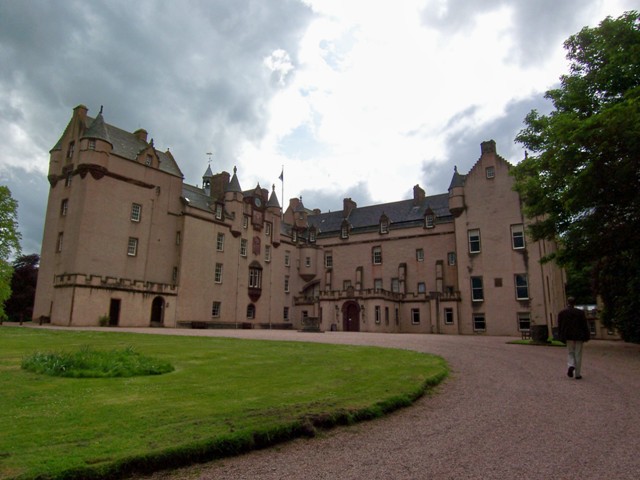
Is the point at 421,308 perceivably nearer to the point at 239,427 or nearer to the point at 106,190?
the point at 106,190

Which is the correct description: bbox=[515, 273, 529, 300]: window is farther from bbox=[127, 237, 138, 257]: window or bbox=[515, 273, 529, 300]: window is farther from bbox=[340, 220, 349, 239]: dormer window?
bbox=[127, 237, 138, 257]: window

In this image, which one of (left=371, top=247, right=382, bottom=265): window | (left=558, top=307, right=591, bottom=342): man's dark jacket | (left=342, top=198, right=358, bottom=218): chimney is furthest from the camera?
(left=342, top=198, right=358, bottom=218): chimney

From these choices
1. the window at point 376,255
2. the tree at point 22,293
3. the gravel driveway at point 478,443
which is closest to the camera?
the gravel driveway at point 478,443

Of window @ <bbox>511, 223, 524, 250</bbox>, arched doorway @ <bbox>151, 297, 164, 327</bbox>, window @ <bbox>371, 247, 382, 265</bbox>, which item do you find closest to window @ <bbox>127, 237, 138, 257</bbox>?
arched doorway @ <bbox>151, 297, 164, 327</bbox>

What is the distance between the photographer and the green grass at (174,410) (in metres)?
5.07

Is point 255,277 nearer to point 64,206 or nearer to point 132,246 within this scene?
point 132,246

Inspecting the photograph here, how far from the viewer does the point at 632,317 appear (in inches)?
989

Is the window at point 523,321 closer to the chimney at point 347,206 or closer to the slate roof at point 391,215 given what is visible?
the slate roof at point 391,215

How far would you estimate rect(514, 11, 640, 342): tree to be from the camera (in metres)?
17.1

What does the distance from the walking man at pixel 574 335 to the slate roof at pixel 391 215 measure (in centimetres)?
4136

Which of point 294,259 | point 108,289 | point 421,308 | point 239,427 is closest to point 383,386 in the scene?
point 239,427

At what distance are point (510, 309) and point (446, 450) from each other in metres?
42.4

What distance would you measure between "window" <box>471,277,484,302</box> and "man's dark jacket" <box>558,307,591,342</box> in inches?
1396

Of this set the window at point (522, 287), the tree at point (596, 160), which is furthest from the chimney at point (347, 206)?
the tree at point (596, 160)
